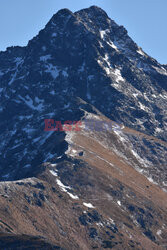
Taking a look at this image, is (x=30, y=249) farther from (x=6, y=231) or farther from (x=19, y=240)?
(x=6, y=231)

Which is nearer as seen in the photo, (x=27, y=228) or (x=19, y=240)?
(x=19, y=240)

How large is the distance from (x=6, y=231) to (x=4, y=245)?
17984mm

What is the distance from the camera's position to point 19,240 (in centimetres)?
17788

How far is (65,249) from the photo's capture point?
189875 mm

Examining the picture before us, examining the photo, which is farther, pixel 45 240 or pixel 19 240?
pixel 45 240

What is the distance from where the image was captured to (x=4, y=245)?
563 feet

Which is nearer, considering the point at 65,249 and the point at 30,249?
the point at 30,249

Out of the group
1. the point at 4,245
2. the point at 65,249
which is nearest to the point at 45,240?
the point at 65,249

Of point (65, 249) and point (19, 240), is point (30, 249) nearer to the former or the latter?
point (19, 240)

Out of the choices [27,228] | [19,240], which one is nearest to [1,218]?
[27,228]

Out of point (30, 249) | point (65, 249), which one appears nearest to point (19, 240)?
point (30, 249)

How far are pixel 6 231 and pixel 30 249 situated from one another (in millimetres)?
19098

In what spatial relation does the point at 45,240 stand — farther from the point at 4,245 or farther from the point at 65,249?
the point at 4,245

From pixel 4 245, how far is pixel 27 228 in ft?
91.6
